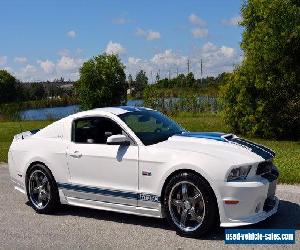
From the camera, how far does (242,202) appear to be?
5.55m

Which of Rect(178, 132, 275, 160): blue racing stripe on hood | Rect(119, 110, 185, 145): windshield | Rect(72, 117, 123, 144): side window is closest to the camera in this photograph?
Rect(178, 132, 275, 160): blue racing stripe on hood

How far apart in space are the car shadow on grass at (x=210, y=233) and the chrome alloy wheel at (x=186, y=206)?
0.25 m

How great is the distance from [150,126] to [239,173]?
6.01 feet

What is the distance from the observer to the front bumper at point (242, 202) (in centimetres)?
555

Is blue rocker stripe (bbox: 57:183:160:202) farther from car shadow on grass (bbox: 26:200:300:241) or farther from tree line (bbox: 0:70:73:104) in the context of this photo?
tree line (bbox: 0:70:73:104)

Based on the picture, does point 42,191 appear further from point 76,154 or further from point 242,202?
point 242,202

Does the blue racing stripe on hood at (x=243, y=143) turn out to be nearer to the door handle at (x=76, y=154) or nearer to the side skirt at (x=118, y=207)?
the side skirt at (x=118, y=207)

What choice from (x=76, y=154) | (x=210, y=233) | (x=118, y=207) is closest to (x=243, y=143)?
(x=210, y=233)

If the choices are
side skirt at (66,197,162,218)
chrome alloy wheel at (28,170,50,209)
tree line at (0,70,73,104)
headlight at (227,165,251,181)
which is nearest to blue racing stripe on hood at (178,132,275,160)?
headlight at (227,165,251,181)

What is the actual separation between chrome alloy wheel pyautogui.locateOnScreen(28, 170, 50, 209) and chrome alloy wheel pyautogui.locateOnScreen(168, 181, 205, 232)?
2.35 meters

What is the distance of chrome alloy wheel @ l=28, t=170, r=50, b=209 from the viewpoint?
742 centimetres

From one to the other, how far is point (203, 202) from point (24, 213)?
322 centimetres

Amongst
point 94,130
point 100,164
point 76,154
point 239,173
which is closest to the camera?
point 239,173

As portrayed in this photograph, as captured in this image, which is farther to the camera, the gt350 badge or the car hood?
the gt350 badge
